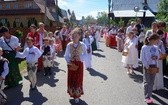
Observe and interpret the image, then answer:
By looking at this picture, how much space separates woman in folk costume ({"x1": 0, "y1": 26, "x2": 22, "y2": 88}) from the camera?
936 centimetres

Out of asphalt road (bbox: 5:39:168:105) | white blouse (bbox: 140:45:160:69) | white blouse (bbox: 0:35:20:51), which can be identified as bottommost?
asphalt road (bbox: 5:39:168:105)

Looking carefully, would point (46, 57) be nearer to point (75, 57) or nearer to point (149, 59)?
point (75, 57)

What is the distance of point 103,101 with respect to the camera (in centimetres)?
830

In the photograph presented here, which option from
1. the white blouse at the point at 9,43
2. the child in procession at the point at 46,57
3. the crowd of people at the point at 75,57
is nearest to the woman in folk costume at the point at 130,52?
the crowd of people at the point at 75,57

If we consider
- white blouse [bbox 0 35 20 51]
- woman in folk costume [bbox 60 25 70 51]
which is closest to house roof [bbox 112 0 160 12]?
woman in folk costume [bbox 60 25 70 51]

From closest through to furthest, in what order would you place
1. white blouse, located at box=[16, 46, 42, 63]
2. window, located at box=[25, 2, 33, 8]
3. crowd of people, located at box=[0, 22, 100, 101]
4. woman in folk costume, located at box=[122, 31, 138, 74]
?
crowd of people, located at box=[0, 22, 100, 101] < white blouse, located at box=[16, 46, 42, 63] < woman in folk costume, located at box=[122, 31, 138, 74] < window, located at box=[25, 2, 33, 8]

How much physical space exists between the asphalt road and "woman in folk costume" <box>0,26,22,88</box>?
28cm

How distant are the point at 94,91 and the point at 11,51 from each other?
8.93ft

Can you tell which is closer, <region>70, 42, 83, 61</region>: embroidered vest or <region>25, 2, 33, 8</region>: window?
<region>70, 42, 83, 61</region>: embroidered vest

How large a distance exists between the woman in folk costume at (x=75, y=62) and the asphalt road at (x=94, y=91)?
13.2 inches

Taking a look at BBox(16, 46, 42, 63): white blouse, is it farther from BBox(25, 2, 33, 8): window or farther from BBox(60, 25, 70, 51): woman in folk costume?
BBox(25, 2, 33, 8): window

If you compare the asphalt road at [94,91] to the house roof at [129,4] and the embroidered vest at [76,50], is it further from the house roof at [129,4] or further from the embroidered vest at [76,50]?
the house roof at [129,4]

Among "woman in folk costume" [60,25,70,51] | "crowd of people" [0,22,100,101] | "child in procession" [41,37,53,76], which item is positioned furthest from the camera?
"woman in folk costume" [60,25,70,51]

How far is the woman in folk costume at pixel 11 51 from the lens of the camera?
30.7 ft
